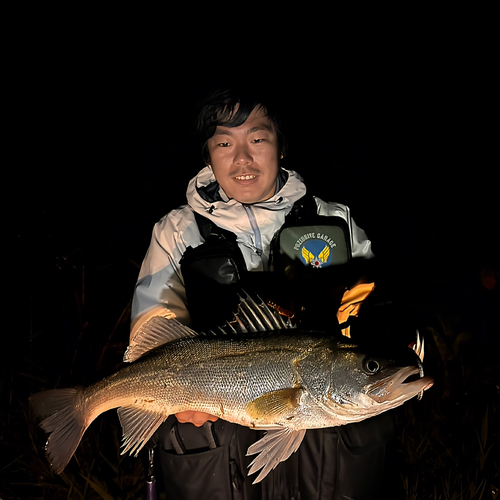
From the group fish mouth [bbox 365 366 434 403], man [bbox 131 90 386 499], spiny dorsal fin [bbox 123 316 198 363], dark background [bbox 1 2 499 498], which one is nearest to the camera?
fish mouth [bbox 365 366 434 403]

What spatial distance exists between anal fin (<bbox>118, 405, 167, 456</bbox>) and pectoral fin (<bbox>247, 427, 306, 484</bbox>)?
1.80 ft

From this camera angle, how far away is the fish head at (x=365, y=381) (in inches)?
67.6

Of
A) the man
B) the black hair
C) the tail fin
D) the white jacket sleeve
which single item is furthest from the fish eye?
the black hair

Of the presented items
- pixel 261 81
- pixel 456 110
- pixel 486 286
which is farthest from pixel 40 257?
pixel 456 110

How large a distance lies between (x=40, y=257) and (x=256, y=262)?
2.67 meters

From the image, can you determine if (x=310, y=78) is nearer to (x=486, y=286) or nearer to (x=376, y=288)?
(x=376, y=288)

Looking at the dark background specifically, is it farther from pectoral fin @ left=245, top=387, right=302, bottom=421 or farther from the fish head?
the fish head

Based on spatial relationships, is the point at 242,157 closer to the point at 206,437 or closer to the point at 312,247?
the point at 312,247

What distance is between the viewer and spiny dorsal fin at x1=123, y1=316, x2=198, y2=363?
2.16m

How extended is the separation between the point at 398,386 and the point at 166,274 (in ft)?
5.73

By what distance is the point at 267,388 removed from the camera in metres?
1.91

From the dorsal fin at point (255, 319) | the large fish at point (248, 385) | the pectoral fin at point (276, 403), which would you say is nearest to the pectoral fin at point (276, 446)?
the large fish at point (248, 385)

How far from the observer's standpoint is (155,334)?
219 cm

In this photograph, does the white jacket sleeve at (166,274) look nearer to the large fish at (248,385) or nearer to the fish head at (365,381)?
the large fish at (248,385)
